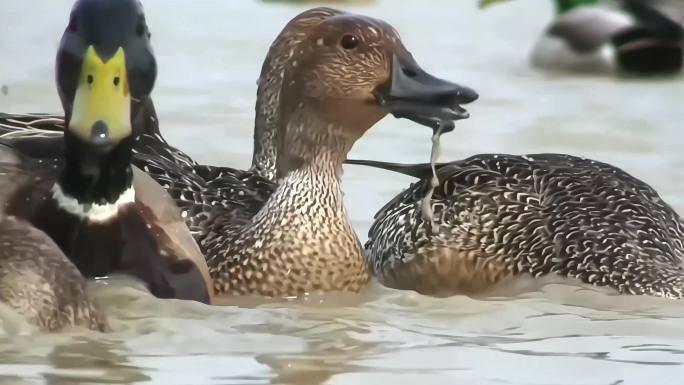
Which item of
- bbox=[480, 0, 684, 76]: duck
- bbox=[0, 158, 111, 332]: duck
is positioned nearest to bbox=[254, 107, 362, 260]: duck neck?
bbox=[0, 158, 111, 332]: duck

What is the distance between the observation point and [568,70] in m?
16.4

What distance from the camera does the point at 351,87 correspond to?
25.6ft

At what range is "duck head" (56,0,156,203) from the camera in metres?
6.84

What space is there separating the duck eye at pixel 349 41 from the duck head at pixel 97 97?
3.66ft

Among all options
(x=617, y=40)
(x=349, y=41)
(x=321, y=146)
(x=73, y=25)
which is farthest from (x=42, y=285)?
(x=617, y=40)

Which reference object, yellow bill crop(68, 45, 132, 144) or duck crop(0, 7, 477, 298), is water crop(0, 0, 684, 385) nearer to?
duck crop(0, 7, 477, 298)

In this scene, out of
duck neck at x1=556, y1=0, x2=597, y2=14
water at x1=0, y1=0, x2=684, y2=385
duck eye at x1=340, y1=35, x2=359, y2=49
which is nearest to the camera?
water at x1=0, y1=0, x2=684, y2=385

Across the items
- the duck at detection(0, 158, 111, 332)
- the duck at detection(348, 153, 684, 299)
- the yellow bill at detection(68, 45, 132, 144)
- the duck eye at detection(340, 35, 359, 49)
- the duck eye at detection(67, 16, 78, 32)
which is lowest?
the duck at detection(0, 158, 111, 332)

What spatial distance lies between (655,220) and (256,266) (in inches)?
73.3

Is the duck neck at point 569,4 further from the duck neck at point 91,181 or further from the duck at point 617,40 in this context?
the duck neck at point 91,181

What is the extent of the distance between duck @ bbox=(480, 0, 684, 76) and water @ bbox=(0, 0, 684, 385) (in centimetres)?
37

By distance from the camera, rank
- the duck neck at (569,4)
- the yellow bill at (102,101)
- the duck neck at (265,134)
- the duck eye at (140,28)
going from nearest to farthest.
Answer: the yellow bill at (102,101), the duck eye at (140,28), the duck neck at (265,134), the duck neck at (569,4)

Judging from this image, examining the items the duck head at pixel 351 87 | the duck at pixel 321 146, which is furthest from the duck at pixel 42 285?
the duck head at pixel 351 87

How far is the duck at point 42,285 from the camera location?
19.8 feet
